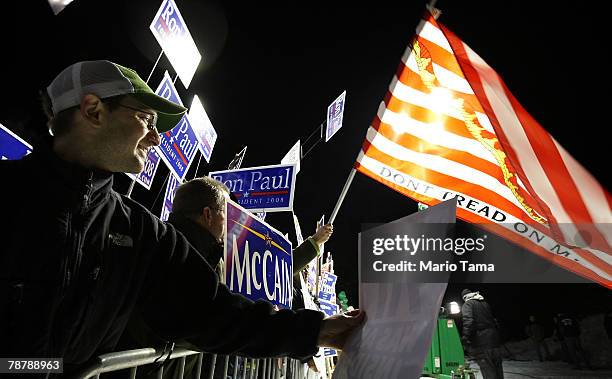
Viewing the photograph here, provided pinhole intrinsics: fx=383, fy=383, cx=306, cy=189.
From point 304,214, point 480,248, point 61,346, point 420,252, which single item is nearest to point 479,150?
point 480,248

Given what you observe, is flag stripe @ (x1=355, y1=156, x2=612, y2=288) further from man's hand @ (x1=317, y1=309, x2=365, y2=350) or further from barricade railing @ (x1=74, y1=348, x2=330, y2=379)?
man's hand @ (x1=317, y1=309, x2=365, y2=350)

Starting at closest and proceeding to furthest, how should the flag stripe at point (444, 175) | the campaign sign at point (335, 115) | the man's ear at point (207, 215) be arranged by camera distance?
1. the man's ear at point (207, 215)
2. the flag stripe at point (444, 175)
3. the campaign sign at point (335, 115)

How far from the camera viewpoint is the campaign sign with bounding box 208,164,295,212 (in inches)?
222

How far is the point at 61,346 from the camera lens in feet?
4.00

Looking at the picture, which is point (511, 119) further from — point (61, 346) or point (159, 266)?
point (61, 346)

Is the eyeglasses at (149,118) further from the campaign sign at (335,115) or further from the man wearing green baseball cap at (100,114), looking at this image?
the campaign sign at (335,115)

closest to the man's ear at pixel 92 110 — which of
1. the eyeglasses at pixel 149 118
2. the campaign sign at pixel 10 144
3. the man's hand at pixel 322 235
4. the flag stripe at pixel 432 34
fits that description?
the eyeglasses at pixel 149 118

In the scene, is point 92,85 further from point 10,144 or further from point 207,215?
point 10,144

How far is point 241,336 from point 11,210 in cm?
93

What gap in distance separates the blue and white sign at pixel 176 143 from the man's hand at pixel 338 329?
11.1ft

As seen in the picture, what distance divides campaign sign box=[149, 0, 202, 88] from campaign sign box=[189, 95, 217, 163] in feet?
2.12

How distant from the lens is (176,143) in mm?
4629

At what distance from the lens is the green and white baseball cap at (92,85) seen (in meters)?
1.55

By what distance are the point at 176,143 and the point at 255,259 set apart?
2.65 meters
